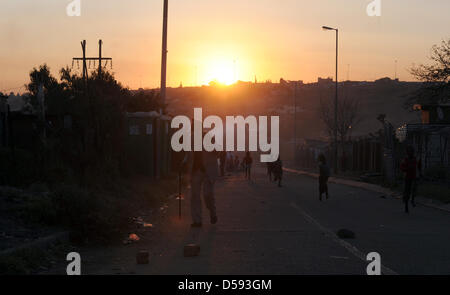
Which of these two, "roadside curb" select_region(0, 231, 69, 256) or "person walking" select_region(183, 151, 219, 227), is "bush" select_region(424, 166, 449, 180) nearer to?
"person walking" select_region(183, 151, 219, 227)

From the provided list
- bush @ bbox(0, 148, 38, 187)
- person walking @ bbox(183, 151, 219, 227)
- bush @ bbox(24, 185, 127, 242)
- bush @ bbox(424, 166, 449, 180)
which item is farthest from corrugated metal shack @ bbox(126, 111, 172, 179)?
bush @ bbox(24, 185, 127, 242)

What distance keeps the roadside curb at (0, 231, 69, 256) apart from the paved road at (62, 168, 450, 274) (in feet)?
1.92

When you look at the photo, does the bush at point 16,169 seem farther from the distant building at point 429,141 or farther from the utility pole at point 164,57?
the distant building at point 429,141

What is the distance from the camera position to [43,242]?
10.8 meters

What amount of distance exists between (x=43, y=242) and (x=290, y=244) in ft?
13.5

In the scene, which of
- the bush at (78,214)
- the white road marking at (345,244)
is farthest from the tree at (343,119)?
the bush at (78,214)

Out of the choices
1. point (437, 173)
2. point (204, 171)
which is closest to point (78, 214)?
point (204, 171)

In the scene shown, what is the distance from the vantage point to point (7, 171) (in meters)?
18.2

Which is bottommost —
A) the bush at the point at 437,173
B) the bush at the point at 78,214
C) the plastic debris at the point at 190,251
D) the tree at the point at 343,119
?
the bush at the point at 437,173

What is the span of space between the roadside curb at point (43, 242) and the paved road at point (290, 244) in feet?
1.92

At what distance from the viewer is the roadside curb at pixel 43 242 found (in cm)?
955
